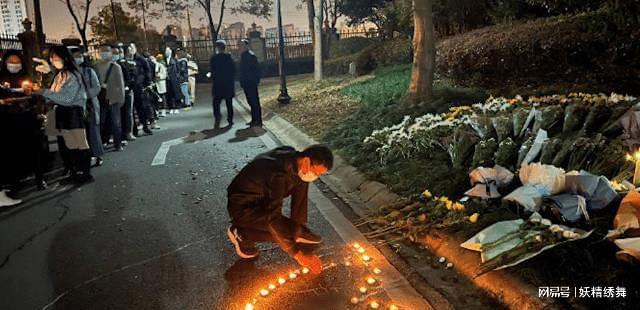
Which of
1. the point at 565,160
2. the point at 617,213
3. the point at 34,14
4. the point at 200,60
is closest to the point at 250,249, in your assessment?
the point at 617,213

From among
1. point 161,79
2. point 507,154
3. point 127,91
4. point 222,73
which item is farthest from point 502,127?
point 161,79

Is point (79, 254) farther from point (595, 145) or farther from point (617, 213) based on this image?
point (595, 145)

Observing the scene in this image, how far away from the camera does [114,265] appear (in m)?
4.43

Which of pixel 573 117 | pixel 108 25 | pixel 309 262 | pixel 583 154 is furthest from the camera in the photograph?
pixel 108 25

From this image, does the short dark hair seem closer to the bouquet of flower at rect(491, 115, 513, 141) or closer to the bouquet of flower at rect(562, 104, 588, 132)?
the bouquet of flower at rect(491, 115, 513, 141)

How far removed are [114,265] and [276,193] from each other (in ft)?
5.53

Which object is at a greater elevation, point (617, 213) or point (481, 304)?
point (617, 213)

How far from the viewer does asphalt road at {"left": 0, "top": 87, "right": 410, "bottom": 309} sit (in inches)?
150

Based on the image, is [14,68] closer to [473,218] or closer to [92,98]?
[92,98]

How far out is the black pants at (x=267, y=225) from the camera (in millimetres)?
3906

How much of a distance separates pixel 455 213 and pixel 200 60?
26.5 meters

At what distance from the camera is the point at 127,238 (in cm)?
505

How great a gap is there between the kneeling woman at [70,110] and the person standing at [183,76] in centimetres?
785

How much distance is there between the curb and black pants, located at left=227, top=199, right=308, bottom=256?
4.19ft
